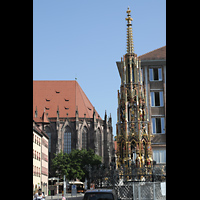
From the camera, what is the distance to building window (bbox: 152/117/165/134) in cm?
4638

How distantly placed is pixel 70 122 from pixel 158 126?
4553cm

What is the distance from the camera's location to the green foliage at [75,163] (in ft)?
251

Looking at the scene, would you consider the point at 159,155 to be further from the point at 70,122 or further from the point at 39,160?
the point at 70,122

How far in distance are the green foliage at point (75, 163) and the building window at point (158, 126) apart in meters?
31.5

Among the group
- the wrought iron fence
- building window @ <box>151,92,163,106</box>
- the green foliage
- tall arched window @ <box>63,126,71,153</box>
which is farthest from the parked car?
tall arched window @ <box>63,126,71,153</box>

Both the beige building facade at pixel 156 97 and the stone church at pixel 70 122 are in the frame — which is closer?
the beige building facade at pixel 156 97

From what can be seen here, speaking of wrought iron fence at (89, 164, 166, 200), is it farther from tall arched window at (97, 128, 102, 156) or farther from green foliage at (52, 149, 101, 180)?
tall arched window at (97, 128, 102, 156)

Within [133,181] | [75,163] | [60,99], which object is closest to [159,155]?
[133,181]

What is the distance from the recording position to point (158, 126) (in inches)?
1834

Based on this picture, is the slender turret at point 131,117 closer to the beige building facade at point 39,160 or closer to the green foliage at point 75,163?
the beige building facade at point 39,160

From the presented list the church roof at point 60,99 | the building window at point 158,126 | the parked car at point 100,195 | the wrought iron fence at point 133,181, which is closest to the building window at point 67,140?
the church roof at point 60,99
